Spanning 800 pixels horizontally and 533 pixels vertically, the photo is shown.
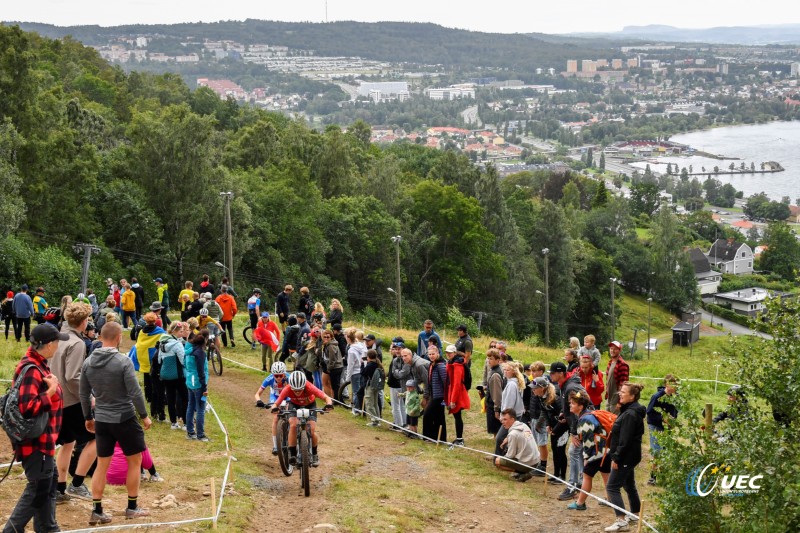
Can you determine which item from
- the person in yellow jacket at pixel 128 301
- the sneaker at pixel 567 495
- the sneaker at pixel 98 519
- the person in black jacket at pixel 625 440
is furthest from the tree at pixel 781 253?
the sneaker at pixel 98 519

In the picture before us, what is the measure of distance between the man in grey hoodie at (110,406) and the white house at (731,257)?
146m

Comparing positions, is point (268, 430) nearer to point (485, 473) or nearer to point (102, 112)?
point (485, 473)

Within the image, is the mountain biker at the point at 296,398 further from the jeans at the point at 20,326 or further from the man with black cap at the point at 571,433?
the jeans at the point at 20,326

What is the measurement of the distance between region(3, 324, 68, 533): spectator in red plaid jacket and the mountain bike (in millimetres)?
10213

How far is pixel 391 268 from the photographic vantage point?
6031cm

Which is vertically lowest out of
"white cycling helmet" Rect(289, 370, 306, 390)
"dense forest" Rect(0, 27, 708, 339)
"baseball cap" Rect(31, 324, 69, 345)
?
"dense forest" Rect(0, 27, 708, 339)

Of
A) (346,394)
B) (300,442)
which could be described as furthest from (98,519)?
(346,394)

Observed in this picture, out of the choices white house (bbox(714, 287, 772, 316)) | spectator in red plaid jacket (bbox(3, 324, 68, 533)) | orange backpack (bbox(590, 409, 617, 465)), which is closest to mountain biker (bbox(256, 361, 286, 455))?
orange backpack (bbox(590, 409, 617, 465))

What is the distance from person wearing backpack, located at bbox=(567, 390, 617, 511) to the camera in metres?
12.0

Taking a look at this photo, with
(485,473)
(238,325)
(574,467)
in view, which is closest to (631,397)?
(574,467)

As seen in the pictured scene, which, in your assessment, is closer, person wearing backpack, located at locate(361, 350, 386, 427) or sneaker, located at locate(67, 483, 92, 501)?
sneaker, located at locate(67, 483, 92, 501)

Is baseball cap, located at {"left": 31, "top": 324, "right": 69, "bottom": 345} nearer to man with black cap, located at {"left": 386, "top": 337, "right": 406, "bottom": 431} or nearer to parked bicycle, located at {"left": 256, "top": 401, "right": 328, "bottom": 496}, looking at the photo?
parked bicycle, located at {"left": 256, "top": 401, "right": 328, "bottom": 496}

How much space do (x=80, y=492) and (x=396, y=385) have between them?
6.32m

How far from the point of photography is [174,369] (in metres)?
14.2
